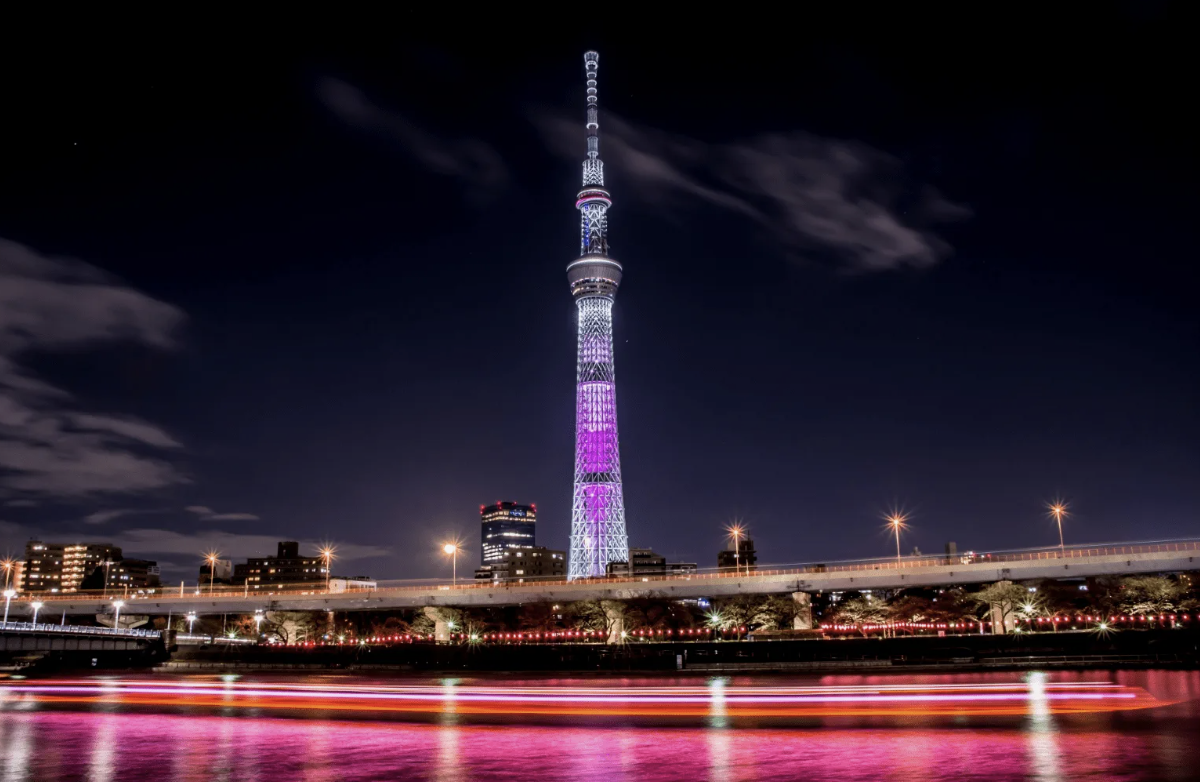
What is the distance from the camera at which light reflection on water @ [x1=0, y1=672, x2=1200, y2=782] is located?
1612 centimetres

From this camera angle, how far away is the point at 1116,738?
19.9 metres

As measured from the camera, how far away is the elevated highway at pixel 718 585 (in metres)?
88.6

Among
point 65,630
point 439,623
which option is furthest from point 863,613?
point 65,630

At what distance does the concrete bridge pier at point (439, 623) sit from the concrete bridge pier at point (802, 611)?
145 ft

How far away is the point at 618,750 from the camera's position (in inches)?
765

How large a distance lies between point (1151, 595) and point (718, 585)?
43377 millimetres

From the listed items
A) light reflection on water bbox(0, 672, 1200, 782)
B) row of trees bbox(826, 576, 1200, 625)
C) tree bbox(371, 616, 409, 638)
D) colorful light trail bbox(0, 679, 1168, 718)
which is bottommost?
tree bbox(371, 616, 409, 638)

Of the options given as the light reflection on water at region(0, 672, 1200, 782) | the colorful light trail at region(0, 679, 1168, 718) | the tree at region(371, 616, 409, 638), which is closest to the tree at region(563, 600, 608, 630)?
the tree at region(371, 616, 409, 638)

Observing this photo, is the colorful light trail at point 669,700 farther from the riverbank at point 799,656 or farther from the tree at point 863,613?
the tree at point 863,613

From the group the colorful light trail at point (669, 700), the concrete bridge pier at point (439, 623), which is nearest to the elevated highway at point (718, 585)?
the concrete bridge pier at point (439, 623)

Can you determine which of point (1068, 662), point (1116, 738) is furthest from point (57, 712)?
point (1068, 662)

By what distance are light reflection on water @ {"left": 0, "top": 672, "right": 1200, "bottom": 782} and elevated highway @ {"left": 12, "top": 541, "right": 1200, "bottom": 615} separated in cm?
6925

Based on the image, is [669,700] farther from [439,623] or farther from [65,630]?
[439,623]

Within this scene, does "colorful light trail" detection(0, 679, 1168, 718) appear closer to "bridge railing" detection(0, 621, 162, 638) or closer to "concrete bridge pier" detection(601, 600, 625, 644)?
"bridge railing" detection(0, 621, 162, 638)
